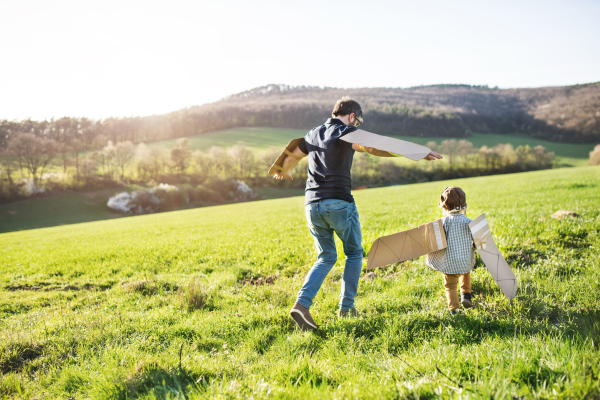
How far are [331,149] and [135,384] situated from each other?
3059 millimetres

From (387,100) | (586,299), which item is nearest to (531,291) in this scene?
(586,299)

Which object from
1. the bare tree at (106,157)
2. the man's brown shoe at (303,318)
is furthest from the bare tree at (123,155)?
the man's brown shoe at (303,318)

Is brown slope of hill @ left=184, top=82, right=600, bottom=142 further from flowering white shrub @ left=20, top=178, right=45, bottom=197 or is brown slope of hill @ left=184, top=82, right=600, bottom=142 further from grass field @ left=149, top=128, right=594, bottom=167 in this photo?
flowering white shrub @ left=20, top=178, right=45, bottom=197

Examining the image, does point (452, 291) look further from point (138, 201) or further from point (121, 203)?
point (121, 203)

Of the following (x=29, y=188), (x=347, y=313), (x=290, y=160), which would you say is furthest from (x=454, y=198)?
(x=29, y=188)

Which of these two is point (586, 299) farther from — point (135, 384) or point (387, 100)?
point (387, 100)

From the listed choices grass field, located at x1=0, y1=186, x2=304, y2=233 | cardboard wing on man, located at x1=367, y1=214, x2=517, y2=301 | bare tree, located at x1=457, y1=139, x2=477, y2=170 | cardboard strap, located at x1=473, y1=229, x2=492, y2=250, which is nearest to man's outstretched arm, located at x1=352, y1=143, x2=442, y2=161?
cardboard wing on man, located at x1=367, y1=214, x2=517, y2=301

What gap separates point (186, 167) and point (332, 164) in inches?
2871

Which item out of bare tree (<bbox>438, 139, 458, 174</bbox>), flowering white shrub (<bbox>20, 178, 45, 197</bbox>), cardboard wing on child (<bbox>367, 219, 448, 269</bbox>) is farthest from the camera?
bare tree (<bbox>438, 139, 458, 174</bbox>)

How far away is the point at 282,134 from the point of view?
370 feet

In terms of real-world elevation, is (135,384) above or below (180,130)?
below

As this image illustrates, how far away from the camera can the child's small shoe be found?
13.1 ft

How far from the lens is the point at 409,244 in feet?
13.4

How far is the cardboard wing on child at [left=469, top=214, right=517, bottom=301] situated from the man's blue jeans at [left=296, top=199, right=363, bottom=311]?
1.42m
